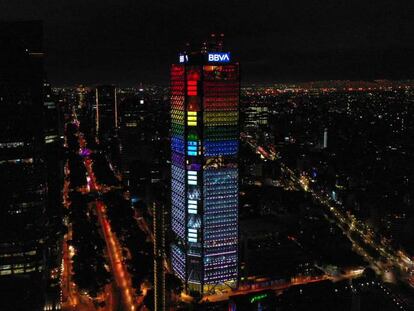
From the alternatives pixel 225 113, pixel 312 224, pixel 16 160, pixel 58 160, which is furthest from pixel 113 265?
pixel 58 160

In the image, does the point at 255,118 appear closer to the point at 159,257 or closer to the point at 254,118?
the point at 254,118

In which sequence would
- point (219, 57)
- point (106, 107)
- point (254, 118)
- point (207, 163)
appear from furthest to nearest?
point (254, 118), point (106, 107), point (207, 163), point (219, 57)

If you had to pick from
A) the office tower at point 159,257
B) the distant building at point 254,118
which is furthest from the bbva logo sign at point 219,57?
the distant building at point 254,118

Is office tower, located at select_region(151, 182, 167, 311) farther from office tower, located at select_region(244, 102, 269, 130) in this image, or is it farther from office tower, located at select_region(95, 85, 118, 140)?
office tower, located at select_region(244, 102, 269, 130)

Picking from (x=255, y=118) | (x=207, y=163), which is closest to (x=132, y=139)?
(x=255, y=118)

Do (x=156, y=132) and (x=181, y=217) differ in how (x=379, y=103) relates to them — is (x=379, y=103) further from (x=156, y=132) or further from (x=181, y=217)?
(x=181, y=217)

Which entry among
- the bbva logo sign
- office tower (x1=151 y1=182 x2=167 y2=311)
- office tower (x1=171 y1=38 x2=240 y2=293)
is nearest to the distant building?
Result: office tower (x1=171 y1=38 x2=240 y2=293)

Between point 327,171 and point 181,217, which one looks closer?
point 181,217
